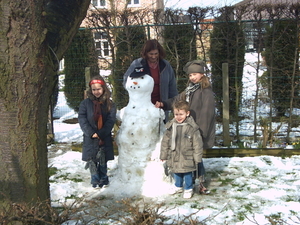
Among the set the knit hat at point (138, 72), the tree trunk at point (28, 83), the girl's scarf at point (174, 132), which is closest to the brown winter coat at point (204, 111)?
the girl's scarf at point (174, 132)

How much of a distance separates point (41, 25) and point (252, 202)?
9.28 feet

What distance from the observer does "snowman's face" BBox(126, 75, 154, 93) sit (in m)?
4.28

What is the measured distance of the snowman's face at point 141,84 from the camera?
14.0 feet

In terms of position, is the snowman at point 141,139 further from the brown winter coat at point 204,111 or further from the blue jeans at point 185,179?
the brown winter coat at point 204,111

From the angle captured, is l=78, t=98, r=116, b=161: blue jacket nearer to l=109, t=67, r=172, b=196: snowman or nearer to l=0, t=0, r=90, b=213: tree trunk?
l=109, t=67, r=172, b=196: snowman

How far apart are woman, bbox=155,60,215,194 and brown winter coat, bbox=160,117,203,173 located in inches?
6.8

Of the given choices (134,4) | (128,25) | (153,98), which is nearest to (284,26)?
(128,25)

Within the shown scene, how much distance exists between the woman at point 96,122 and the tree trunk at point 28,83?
1127 mm

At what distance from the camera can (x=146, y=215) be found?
109 inches

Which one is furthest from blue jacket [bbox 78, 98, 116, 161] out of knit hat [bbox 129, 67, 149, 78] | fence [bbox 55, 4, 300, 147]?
fence [bbox 55, 4, 300, 147]

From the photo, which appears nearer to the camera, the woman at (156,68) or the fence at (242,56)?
the woman at (156,68)

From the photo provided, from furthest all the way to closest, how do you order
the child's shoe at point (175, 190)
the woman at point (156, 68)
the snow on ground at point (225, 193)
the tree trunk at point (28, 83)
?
the woman at point (156, 68) → the child's shoe at point (175, 190) → the snow on ground at point (225, 193) → the tree trunk at point (28, 83)

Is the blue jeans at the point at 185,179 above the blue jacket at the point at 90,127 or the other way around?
the other way around

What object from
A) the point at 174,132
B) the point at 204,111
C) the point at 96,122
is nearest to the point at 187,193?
the point at 174,132
